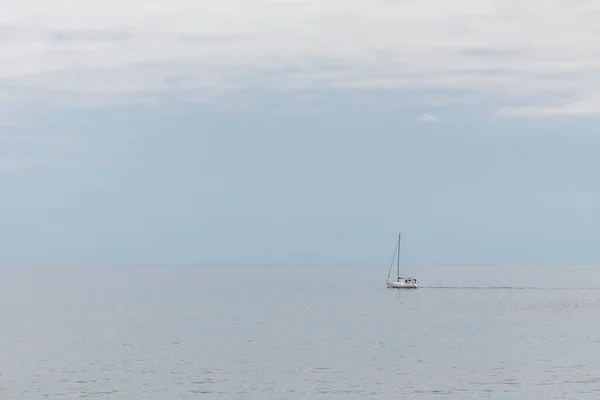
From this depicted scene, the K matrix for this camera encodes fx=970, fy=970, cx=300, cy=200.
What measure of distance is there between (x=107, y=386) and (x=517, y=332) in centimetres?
6328

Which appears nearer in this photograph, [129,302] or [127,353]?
[127,353]

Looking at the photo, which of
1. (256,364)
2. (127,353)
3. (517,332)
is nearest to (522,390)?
(256,364)

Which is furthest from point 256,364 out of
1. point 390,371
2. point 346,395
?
point 346,395

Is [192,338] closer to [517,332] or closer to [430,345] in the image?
[430,345]

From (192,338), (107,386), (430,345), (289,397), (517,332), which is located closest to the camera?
(289,397)

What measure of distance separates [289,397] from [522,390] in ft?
59.1

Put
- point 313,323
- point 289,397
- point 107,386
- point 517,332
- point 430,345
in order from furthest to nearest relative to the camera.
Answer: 1. point 313,323
2. point 517,332
3. point 430,345
4. point 107,386
5. point 289,397

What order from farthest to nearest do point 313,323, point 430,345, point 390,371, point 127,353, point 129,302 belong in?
point 129,302
point 313,323
point 430,345
point 127,353
point 390,371

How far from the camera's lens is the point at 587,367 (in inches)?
3435

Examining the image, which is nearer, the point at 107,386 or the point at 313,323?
the point at 107,386

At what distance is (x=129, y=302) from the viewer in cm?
19938

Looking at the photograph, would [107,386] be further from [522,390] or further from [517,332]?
[517,332]

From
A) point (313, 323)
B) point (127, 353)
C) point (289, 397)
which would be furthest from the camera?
point (313, 323)

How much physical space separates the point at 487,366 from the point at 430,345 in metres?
18.7
